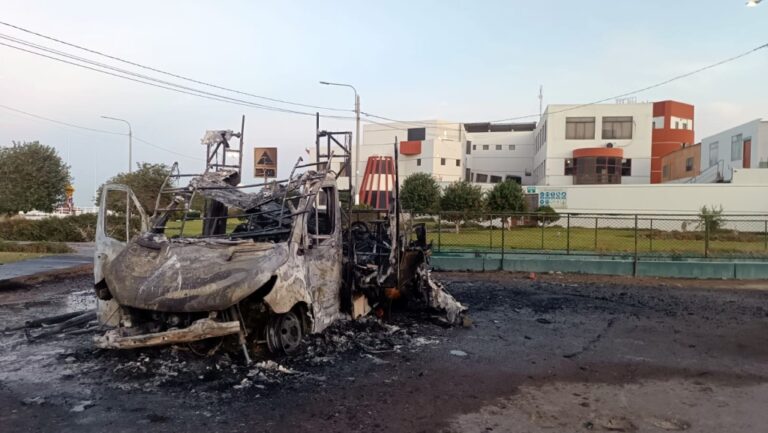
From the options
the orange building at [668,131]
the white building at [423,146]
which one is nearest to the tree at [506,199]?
the white building at [423,146]

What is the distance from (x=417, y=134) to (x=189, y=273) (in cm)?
7161

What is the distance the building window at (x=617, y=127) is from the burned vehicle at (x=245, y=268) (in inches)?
2249

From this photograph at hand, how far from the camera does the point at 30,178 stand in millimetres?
37094

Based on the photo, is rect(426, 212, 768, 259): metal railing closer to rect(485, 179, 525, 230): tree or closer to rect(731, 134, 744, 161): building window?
rect(485, 179, 525, 230): tree

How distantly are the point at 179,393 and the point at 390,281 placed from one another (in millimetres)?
3639

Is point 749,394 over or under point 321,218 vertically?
under

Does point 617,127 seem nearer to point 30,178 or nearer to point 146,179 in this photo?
point 146,179

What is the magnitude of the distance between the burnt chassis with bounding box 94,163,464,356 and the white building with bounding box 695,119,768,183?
4480 cm

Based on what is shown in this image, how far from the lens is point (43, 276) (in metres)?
13.7

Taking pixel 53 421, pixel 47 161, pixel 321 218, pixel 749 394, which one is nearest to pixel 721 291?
pixel 749 394

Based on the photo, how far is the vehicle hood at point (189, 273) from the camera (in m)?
5.53

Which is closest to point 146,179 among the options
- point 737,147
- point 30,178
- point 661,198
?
point 30,178

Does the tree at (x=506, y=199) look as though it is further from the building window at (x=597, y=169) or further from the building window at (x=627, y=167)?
the building window at (x=627, y=167)

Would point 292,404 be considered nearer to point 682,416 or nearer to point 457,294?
point 682,416
